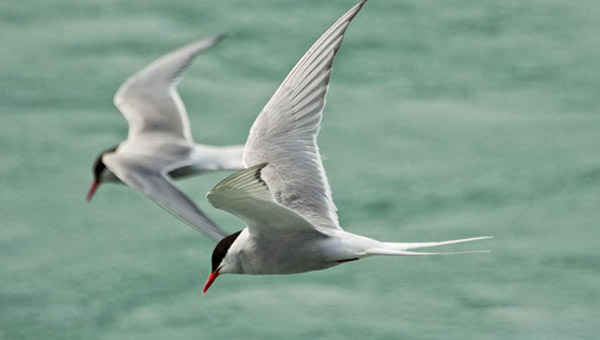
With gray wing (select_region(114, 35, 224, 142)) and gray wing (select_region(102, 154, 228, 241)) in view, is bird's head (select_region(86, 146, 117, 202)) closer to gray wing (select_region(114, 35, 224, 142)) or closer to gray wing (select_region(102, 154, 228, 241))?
gray wing (select_region(114, 35, 224, 142))

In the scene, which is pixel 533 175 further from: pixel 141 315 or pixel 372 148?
pixel 141 315

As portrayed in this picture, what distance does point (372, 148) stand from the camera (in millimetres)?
8328

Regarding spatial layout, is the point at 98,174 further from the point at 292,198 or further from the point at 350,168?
the point at 292,198

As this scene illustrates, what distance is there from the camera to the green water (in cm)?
672

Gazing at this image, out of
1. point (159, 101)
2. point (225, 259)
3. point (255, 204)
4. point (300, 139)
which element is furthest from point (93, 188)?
point (255, 204)

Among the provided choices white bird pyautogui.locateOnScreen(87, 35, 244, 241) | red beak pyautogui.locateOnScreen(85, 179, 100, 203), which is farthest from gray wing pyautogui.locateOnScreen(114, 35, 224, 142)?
red beak pyautogui.locateOnScreen(85, 179, 100, 203)

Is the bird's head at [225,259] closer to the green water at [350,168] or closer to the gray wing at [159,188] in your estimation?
the gray wing at [159,188]

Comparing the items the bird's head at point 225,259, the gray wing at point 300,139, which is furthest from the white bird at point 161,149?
the bird's head at point 225,259

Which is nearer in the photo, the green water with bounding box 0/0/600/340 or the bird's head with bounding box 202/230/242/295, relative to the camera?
the bird's head with bounding box 202/230/242/295

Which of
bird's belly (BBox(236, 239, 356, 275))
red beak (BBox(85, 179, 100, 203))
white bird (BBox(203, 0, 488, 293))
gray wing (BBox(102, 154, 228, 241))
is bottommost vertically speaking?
red beak (BBox(85, 179, 100, 203))

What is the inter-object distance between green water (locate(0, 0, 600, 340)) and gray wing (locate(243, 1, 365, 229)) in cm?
156

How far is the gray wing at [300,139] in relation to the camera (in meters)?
4.95

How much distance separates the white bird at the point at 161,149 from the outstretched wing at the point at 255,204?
114cm

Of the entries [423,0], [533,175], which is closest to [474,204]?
[533,175]
